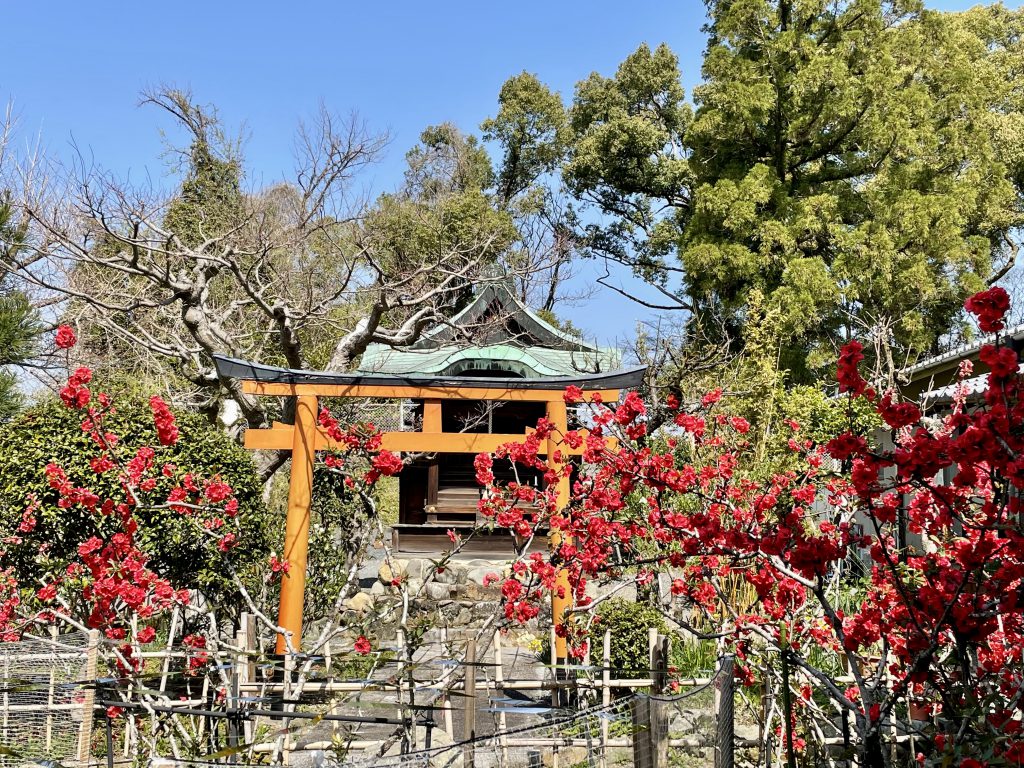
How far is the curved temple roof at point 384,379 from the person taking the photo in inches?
300

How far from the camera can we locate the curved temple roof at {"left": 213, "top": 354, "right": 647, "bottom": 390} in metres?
7.61

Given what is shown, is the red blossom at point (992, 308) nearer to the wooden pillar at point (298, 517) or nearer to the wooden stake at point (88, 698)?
the wooden stake at point (88, 698)

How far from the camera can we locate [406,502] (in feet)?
49.1

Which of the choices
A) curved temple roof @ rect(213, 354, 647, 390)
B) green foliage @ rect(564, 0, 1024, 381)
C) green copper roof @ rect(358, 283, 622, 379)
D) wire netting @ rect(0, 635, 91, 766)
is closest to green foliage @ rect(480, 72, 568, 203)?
green foliage @ rect(564, 0, 1024, 381)

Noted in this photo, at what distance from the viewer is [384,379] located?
25.6 ft

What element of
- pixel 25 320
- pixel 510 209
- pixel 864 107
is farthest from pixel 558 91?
pixel 25 320

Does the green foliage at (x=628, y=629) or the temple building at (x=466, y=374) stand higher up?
the temple building at (x=466, y=374)

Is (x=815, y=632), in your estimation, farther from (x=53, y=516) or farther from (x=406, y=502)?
(x=406, y=502)

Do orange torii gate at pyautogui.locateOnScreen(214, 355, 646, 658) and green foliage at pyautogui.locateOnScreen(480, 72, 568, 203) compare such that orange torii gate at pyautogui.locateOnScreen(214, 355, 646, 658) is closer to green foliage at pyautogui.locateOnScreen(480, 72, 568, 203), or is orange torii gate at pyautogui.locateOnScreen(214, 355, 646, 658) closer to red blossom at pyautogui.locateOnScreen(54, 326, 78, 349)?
red blossom at pyautogui.locateOnScreen(54, 326, 78, 349)

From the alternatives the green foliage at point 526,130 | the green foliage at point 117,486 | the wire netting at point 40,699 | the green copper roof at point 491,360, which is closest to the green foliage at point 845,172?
the green copper roof at point 491,360

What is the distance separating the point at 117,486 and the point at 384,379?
2.40m

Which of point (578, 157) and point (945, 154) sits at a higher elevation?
point (578, 157)

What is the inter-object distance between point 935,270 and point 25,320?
48.1 ft

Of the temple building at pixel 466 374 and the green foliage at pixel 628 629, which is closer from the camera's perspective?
the green foliage at pixel 628 629
